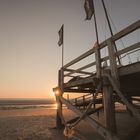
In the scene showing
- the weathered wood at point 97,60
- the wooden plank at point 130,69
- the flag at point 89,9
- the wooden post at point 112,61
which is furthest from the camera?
the flag at point 89,9

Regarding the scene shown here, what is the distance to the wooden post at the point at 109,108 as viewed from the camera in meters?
5.84

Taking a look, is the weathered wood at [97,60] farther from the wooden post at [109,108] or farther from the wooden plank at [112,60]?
the wooden plank at [112,60]

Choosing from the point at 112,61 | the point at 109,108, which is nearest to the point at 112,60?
the point at 112,61

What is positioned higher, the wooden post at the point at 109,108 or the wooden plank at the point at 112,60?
the wooden plank at the point at 112,60

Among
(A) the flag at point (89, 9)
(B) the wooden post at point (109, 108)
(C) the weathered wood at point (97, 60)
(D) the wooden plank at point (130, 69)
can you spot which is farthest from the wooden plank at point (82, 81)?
(A) the flag at point (89, 9)

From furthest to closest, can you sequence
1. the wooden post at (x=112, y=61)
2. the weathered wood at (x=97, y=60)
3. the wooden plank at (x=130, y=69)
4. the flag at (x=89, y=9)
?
the flag at (x=89, y=9) → the weathered wood at (x=97, y=60) → the wooden post at (x=112, y=61) → the wooden plank at (x=130, y=69)

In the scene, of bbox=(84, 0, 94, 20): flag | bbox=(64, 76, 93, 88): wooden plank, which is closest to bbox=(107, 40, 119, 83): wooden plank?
bbox=(64, 76, 93, 88): wooden plank

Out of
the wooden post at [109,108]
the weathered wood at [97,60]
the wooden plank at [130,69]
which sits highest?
the weathered wood at [97,60]

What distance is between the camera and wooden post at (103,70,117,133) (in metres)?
5.84

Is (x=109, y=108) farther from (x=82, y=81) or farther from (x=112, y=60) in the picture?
(x=82, y=81)

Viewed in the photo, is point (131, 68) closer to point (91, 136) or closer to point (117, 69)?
point (117, 69)

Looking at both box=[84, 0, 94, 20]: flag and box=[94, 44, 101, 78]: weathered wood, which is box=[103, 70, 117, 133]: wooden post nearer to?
box=[94, 44, 101, 78]: weathered wood

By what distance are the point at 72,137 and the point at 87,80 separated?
10.2ft

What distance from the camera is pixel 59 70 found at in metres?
10.6
